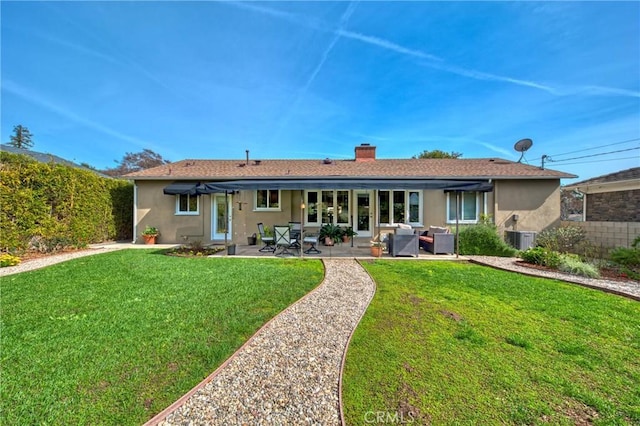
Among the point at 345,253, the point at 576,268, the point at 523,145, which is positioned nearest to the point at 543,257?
the point at 576,268

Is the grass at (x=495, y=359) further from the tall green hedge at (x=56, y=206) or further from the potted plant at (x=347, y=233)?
the tall green hedge at (x=56, y=206)

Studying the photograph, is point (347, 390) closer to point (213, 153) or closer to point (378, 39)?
point (378, 39)

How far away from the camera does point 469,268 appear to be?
8.45m

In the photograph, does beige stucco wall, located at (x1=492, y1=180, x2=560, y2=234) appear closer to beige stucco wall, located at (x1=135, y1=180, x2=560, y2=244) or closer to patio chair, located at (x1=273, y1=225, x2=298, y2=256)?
beige stucco wall, located at (x1=135, y1=180, x2=560, y2=244)

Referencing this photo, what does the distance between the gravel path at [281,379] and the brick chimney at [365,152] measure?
1417 centimetres

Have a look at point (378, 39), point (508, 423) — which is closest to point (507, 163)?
point (378, 39)

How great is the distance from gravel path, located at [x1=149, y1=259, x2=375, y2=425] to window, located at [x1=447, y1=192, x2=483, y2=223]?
10.8 m

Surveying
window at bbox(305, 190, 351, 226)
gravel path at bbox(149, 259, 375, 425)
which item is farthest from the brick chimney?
gravel path at bbox(149, 259, 375, 425)

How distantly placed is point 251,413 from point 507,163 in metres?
18.6

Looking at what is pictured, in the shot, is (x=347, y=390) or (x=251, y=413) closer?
(x=251, y=413)

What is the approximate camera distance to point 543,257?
8.81 metres

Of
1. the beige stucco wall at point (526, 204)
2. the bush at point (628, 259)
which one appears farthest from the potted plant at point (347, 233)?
the bush at point (628, 259)

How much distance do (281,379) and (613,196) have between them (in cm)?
1819

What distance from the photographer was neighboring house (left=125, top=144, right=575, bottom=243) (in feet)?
42.7
